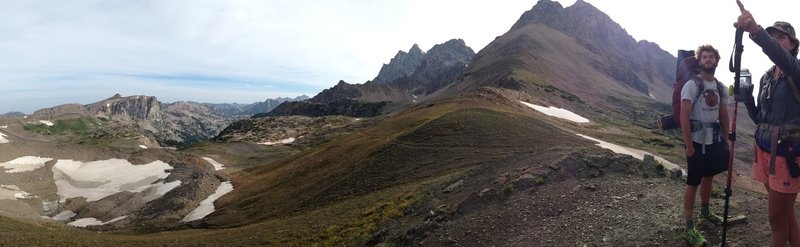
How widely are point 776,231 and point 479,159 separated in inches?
1083

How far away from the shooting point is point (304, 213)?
114 ft

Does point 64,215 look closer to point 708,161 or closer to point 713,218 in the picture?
point 713,218

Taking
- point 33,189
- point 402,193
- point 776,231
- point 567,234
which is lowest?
point 33,189

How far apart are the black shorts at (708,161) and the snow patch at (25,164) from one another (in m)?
102

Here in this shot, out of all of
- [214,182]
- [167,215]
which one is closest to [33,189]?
[214,182]

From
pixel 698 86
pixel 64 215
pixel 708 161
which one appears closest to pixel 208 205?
pixel 64 215

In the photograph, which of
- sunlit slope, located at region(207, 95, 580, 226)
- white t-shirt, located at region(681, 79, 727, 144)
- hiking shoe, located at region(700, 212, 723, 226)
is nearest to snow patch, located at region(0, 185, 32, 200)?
sunlit slope, located at region(207, 95, 580, 226)

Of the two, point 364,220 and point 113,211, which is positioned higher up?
point 364,220

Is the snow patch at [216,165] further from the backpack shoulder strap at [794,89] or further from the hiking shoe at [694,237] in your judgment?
A: the backpack shoulder strap at [794,89]

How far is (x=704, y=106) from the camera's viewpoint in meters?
10.1

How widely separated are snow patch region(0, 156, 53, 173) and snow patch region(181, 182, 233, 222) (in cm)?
4451

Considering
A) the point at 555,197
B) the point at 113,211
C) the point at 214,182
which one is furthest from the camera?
the point at 214,182

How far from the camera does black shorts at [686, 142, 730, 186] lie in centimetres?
1004

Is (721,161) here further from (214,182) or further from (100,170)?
(100,170)
